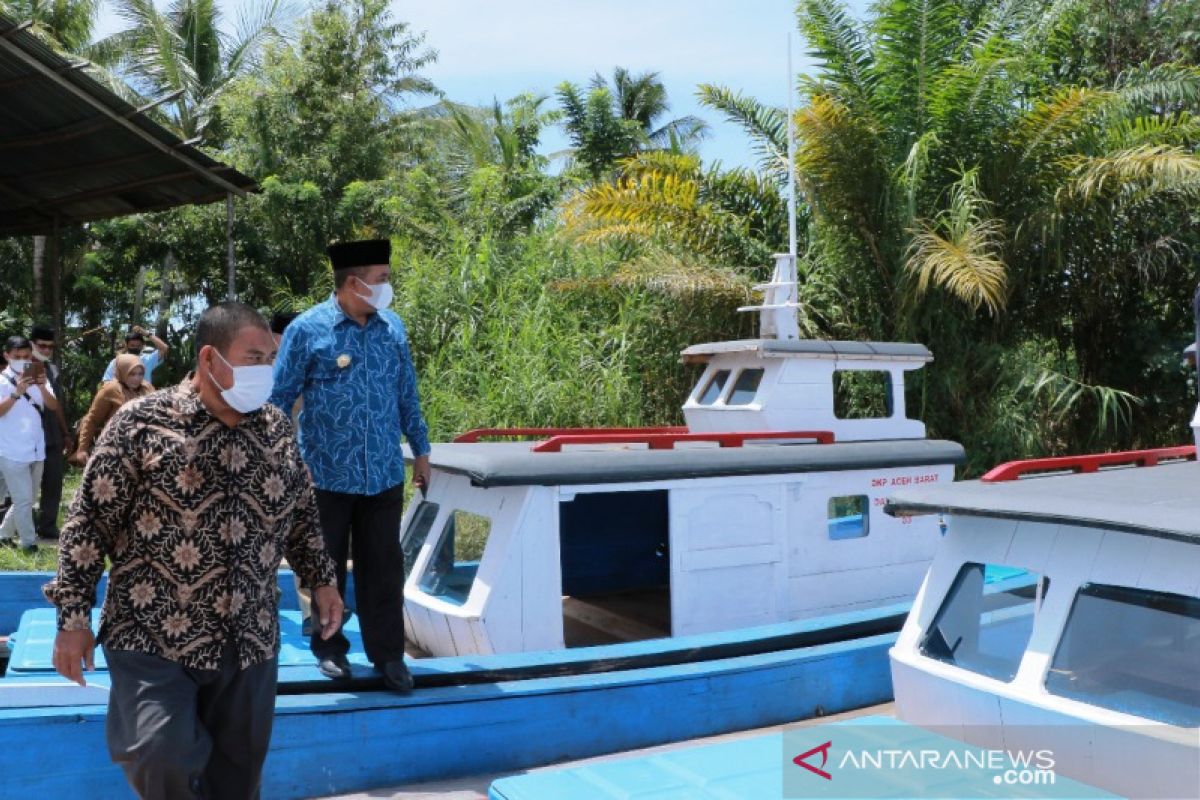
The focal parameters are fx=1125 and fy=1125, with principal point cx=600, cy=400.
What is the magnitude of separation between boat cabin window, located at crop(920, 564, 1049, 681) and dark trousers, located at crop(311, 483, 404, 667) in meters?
1.96

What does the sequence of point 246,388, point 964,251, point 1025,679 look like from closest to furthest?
point 246,388 → point 1025,679 → point 964,251

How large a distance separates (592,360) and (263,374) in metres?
8.17

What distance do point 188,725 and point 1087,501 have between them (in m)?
2.64

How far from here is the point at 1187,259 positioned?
10.8 meters

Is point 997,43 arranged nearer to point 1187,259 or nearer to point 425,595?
point 1187,259

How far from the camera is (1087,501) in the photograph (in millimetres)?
3441

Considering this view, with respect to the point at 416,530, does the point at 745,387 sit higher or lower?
higher

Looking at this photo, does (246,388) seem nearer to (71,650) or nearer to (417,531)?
(71,650)

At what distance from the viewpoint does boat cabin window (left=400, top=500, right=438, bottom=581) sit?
18.4ft

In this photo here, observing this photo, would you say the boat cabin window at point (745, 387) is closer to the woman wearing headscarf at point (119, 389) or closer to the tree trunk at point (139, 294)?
the woman wearing headscarf at point (119, 389)

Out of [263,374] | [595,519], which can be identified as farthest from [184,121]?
[263,374]

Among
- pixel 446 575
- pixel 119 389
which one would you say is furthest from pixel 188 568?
pixel 119 389

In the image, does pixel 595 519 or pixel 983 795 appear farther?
pixel 595 519

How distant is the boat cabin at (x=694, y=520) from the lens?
4953 mm
